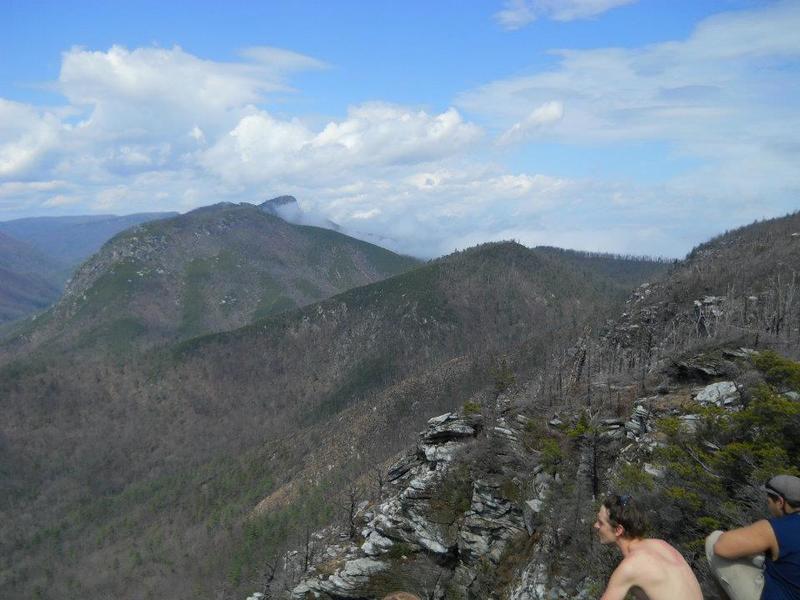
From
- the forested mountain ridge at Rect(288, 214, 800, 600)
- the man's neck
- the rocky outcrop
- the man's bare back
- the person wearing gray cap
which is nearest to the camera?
the man's bare back

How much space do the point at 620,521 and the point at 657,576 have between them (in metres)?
1.10

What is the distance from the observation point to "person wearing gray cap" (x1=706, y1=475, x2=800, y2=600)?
758 centimetres

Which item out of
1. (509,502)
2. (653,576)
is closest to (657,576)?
(653,576)

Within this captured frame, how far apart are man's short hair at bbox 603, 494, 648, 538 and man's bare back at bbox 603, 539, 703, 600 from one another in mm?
612

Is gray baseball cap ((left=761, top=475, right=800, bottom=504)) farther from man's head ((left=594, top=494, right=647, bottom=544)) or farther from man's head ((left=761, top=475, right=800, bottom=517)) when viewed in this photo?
man's head ((left=594, top=494, right=647, bottom=544))

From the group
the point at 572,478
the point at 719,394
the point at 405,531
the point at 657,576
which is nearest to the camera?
the point at 657,576

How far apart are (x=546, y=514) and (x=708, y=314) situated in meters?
82.0

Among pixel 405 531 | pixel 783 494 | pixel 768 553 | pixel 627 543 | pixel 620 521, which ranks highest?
pixel 783 494

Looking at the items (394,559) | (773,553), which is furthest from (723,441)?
(394,559)

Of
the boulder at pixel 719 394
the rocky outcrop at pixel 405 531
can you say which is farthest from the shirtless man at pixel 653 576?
the rocky outcrop at pixel 405 531

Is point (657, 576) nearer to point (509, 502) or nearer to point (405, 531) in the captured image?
point (509, 502)

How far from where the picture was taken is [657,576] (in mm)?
6910

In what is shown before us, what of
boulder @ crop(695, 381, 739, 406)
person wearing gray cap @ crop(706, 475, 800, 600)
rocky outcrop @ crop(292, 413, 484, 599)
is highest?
person wearing gray cap @ crop(706, 475, 800, 600)

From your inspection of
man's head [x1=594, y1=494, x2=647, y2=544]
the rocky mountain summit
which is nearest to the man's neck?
man's head [x1=594, y1=494, x2=647, y2=544]
